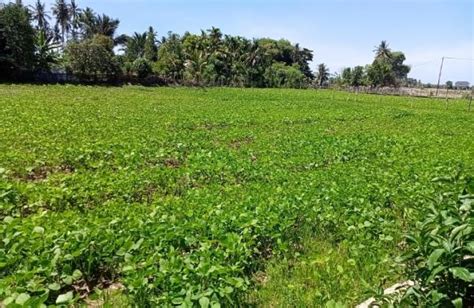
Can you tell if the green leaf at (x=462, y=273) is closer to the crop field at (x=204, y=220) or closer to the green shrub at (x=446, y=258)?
the green shrub at (x=446, y=258)

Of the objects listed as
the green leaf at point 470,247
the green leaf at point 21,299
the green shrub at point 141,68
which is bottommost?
the green leaf at point 21,299

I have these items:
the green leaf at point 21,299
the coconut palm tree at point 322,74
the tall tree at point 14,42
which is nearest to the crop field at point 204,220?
the green leaf at point 21,299

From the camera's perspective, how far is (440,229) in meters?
2.63

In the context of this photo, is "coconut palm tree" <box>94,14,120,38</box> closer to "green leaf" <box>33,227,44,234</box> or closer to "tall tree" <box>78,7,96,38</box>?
"tall tree" <box>78,7,96,38</box>

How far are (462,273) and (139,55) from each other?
6855 centimetres

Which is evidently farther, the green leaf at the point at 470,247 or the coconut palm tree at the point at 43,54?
the coconut palm tree at the point at 43,54

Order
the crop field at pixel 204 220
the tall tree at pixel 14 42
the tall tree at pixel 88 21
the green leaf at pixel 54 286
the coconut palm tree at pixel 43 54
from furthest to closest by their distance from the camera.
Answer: the tall tree at pixel 88 21
the coconut palm tree at pixel 43 54
the tall tree at pixel 14 42
the crop field at pixel 204 220
the green leaf at pixel 54 286

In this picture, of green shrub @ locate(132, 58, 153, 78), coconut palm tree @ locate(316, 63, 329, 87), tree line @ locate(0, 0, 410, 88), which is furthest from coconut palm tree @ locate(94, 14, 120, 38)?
coconut palm tree @ locate(316, 63, 329, 87)

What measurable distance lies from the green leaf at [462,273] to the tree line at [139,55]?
138ft

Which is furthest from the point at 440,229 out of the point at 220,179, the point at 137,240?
the point at 220,179

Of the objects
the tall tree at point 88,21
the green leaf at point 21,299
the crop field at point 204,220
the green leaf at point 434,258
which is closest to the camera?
the green leaf at point 434,258

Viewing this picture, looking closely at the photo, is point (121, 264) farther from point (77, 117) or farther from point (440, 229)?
point (77, 117)

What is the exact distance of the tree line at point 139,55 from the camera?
38188mm

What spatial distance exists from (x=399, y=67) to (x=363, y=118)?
11189 centimetres
